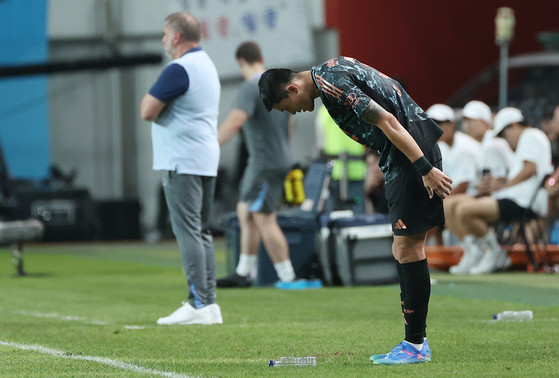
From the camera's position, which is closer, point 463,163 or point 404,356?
point 404,356

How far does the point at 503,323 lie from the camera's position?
5.72m

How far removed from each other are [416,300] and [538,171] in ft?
19.7

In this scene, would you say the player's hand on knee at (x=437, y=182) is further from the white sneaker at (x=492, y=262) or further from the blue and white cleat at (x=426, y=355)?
the white sneaker at (x=492, y=262)

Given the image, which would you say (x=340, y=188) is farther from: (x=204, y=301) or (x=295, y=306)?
(x=204, y=301)

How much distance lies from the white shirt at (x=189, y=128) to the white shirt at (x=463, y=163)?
17.1 feet

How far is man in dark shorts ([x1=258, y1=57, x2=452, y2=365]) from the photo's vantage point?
4.22 m

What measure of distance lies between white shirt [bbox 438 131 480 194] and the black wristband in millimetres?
6752

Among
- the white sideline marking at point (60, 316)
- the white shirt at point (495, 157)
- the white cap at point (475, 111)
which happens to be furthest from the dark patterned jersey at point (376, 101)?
the white cap at point (475, 111)

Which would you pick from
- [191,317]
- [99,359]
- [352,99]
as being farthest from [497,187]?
[99,359]

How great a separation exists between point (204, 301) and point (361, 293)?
2275mm

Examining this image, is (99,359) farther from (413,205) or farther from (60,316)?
(60,316)

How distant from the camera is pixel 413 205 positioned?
4.25 meters

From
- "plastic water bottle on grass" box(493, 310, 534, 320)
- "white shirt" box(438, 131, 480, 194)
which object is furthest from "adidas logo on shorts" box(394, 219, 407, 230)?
"white shirt" box(438, 131, 480, 194)

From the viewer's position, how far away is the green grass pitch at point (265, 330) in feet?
13.8
